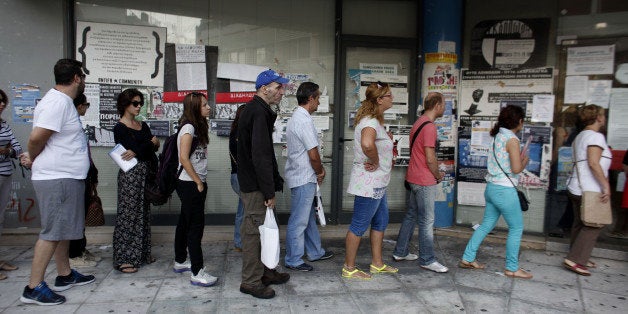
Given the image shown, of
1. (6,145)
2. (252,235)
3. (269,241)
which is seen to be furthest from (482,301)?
(6,145)

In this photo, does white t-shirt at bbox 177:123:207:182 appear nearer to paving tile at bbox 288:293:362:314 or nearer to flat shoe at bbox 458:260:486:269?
paving tile at bbox 288:293:362:314

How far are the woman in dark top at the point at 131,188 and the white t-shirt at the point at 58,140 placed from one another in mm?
615

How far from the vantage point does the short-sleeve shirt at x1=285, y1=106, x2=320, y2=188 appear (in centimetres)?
441

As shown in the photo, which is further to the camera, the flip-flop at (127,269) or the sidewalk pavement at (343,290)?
the flip-flop at (127,269)

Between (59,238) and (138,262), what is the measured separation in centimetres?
100

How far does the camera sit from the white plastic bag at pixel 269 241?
389 cm

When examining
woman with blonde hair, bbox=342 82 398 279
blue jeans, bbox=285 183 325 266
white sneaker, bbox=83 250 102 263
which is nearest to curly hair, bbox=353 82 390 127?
woman with blonde hair, bbox=342 82 398 279

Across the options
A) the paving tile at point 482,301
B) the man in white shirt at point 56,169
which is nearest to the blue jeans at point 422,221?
the paving tile at point 482,301

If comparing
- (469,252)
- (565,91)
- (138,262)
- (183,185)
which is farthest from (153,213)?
(565,91)

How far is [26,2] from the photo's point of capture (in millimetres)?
5270

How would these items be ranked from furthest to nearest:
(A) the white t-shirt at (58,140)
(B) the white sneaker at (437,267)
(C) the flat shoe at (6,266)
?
(B) the white sneaker at (437,267) < (C) the flat shoe at (6,266) < (A) the white t-shirt at (58,140)

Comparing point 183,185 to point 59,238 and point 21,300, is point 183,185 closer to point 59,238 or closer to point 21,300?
point 59,238

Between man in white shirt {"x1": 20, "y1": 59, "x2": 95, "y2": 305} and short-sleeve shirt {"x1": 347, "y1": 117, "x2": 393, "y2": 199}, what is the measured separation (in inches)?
95.4

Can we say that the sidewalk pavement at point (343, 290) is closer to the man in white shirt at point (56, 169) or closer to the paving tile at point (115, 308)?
the paving tile at point (115, 308)
